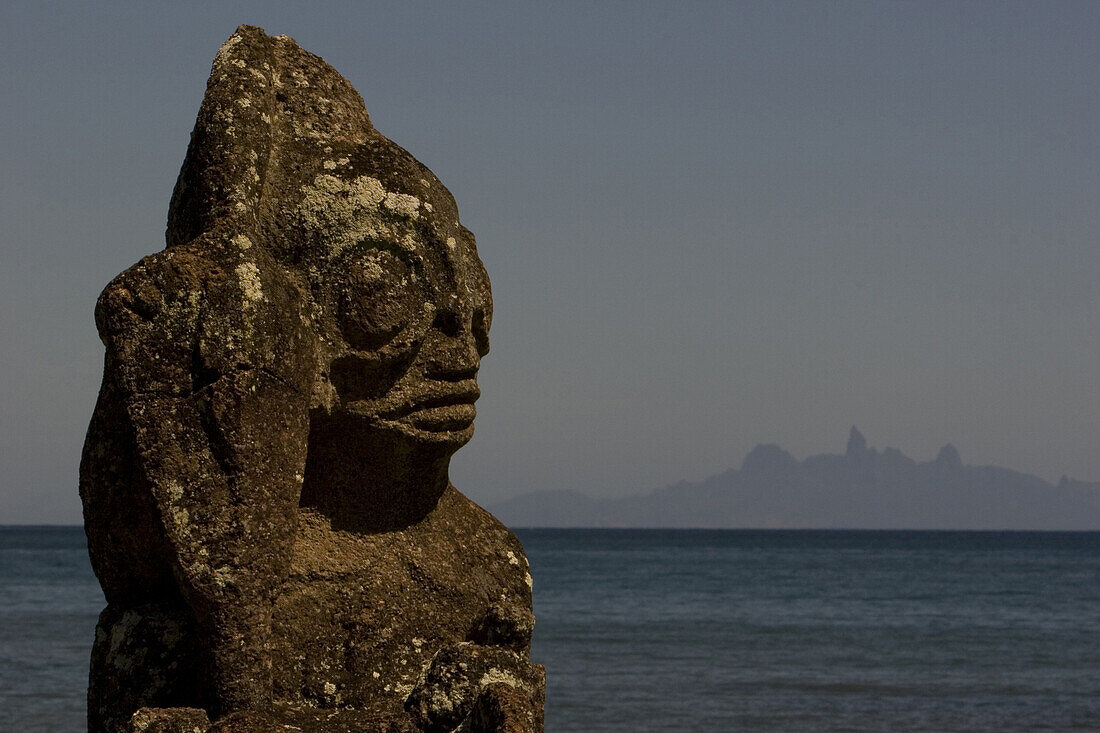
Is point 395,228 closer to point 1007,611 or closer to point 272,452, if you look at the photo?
point 272,452

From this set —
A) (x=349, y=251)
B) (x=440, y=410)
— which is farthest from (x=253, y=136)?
(x=440, y=410)

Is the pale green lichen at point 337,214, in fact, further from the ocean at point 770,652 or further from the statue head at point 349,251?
the ocean at point 770,652

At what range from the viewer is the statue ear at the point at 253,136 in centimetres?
432

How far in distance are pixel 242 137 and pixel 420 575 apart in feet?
4.81

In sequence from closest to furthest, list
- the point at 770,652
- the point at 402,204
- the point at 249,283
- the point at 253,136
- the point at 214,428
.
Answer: the point at 214,428 < the point at 249,283 < the point at 253,136 < the point at 402,204 < the point at 770,652

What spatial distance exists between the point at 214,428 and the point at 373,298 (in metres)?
0.67

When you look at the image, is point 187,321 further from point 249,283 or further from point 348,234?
point 348,234

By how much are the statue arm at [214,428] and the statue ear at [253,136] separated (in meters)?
0.27

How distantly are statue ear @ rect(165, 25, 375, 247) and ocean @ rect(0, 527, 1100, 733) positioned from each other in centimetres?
1323

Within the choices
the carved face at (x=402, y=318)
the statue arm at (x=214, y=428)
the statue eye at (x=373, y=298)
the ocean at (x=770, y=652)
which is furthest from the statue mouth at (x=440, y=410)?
the ocean at (x=770, y=652)

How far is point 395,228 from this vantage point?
4480 mm

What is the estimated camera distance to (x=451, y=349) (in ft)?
15.1

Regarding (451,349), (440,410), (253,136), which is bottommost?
(440,410)

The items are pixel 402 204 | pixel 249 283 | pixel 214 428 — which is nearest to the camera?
pixel 214 428
